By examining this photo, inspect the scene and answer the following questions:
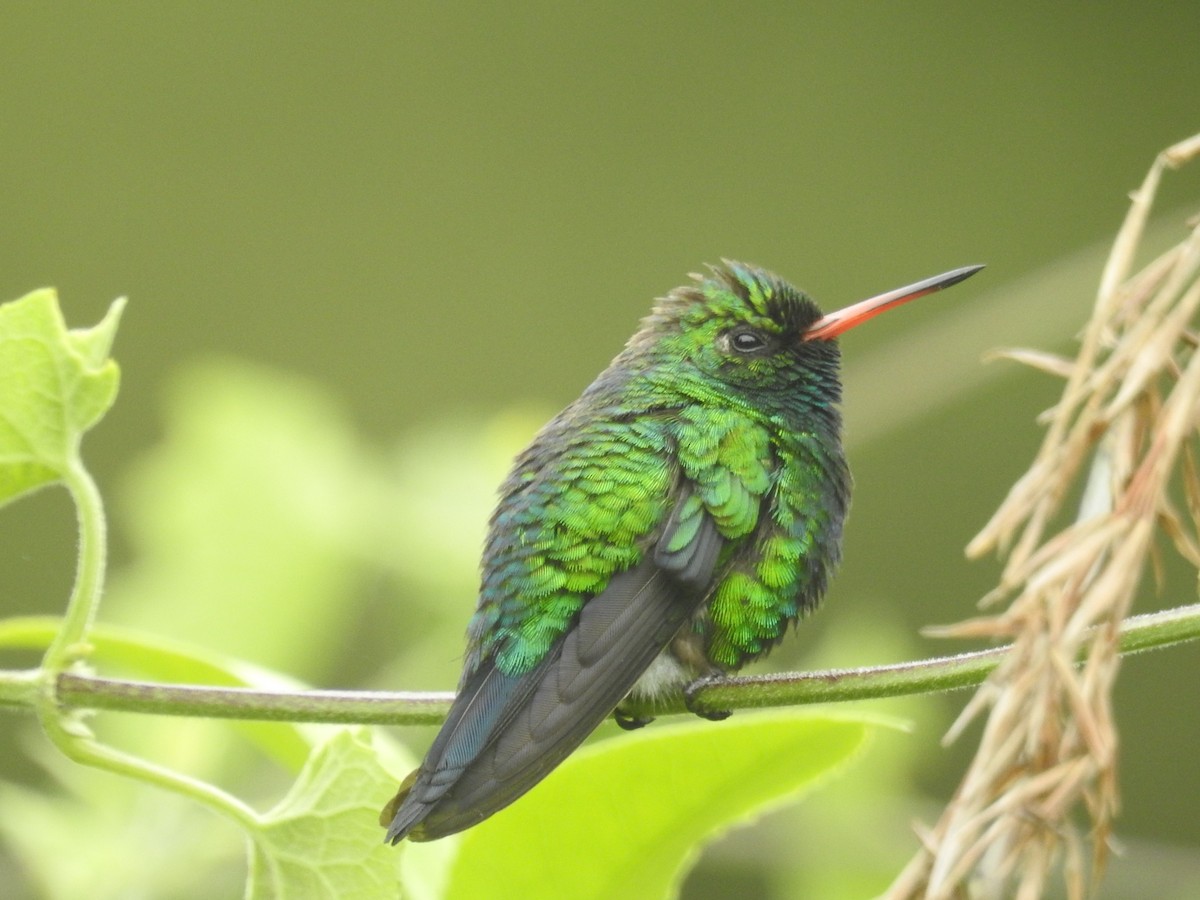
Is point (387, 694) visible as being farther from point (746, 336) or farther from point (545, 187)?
point (545, 187)

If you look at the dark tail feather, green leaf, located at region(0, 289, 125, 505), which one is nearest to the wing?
the dark tail feather

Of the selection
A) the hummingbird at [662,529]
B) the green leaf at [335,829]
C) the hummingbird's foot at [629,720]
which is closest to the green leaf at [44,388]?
the green leaf at [335,829]

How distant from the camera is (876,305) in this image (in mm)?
2012

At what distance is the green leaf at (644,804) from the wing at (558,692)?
0.44ft

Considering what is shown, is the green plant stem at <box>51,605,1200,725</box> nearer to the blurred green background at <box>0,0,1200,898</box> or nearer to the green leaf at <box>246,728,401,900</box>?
the green leaf at <box>246,728,401,900</box>

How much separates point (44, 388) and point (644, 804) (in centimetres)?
64

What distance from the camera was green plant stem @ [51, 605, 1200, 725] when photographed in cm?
109

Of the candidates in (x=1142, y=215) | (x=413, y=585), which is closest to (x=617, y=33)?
(x=413, y=585)

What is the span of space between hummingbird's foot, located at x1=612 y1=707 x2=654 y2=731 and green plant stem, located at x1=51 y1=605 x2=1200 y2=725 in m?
0.73

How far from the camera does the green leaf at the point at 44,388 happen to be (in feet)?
4.45

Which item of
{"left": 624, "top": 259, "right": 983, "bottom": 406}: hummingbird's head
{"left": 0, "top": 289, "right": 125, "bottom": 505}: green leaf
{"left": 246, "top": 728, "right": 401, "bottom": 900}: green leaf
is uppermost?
{"left": 0, "top": 289, "right": 125, "bottom": 505}: green leaf

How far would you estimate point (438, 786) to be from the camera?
4.89 feet

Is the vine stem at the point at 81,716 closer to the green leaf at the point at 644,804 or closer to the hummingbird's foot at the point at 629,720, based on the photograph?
the green leaf at the point at 644,804

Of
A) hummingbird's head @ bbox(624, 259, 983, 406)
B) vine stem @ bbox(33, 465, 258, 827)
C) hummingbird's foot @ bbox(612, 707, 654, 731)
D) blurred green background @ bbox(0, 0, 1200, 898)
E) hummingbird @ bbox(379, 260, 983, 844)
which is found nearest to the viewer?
vine stem @ bbox(33, 465, 258, 827)
